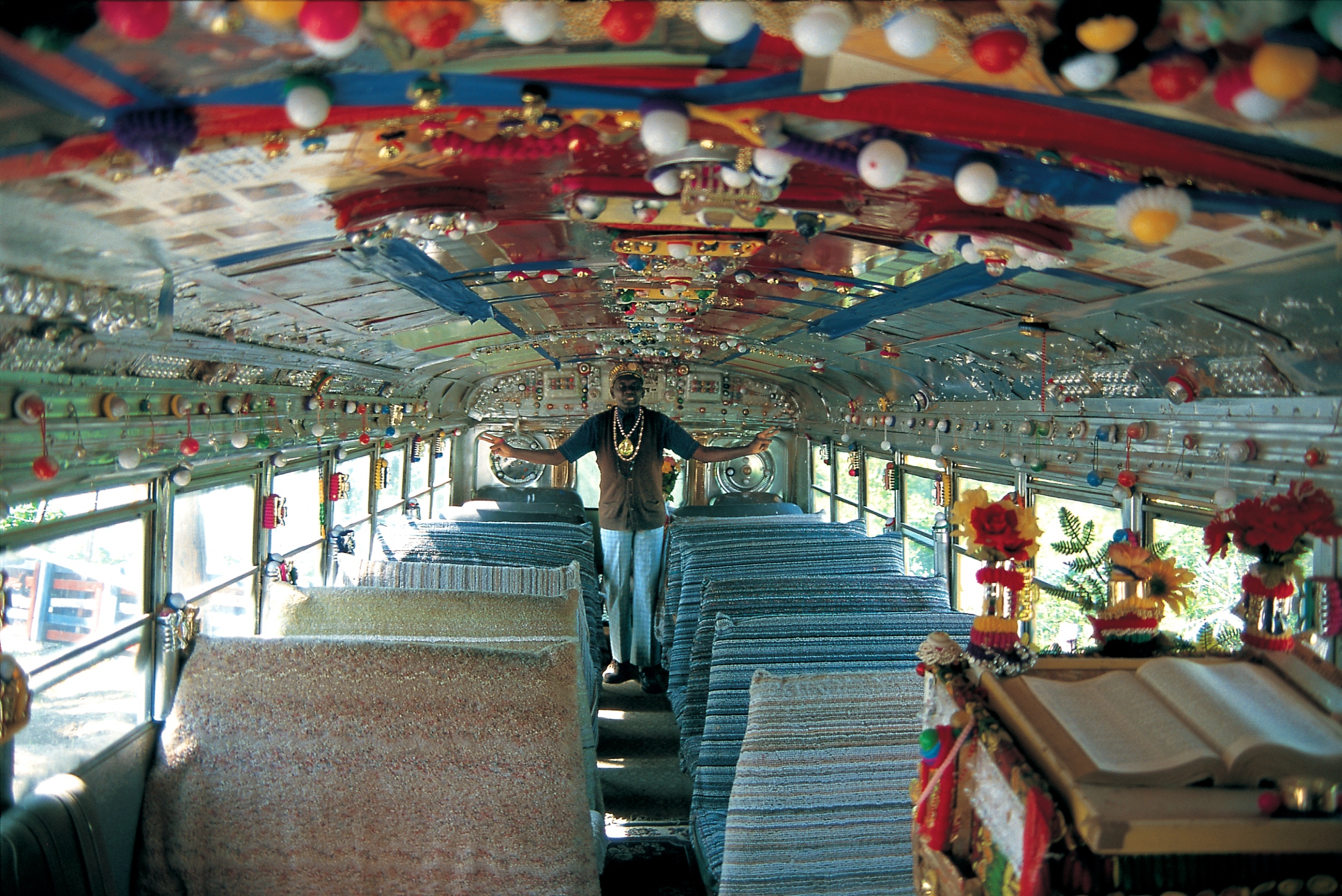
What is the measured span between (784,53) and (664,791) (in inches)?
193

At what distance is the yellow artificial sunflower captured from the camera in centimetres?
266

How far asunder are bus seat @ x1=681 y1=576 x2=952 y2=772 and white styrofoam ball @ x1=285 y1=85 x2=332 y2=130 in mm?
3439

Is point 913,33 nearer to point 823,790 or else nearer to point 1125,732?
point 1125,732

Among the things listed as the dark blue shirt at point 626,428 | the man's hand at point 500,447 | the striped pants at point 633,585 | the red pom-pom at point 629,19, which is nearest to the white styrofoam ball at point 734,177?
the red pom-pom at point 629,19

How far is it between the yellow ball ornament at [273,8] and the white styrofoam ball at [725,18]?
1.92ft

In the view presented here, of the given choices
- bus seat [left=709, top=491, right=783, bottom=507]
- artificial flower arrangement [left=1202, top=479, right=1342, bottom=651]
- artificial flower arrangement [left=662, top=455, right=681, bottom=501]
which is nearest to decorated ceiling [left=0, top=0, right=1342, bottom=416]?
artificial flower arrangement [left=1202, top=479, right=1342, bottom=651]

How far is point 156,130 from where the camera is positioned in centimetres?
157

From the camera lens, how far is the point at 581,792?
3062mm

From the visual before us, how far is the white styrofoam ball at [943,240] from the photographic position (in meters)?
2.46

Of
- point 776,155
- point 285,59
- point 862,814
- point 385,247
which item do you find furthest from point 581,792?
point 285,59

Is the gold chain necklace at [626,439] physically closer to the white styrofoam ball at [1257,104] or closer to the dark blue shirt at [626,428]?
the dark blue shirt at [626,428]

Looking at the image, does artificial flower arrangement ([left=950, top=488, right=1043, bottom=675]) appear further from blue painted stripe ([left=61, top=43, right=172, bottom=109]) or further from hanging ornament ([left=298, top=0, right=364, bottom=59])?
blue painted stripe ([left=61, top=43, right=172, bottom=109])

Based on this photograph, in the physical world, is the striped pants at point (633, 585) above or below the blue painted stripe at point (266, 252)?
below

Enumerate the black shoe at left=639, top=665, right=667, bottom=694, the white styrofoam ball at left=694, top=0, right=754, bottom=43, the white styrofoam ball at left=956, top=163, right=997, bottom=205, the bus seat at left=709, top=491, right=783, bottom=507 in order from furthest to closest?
the bus seat at left=709, top=491, right=783, bottom=507 < the black shoe at left=639, top=665, right=667, bottom=694 < the white styrofoam ball at left=956, top=163, right=997, bottom=205 < the white styrofoam ball at left=694, top=0, right=754, bottom=43
